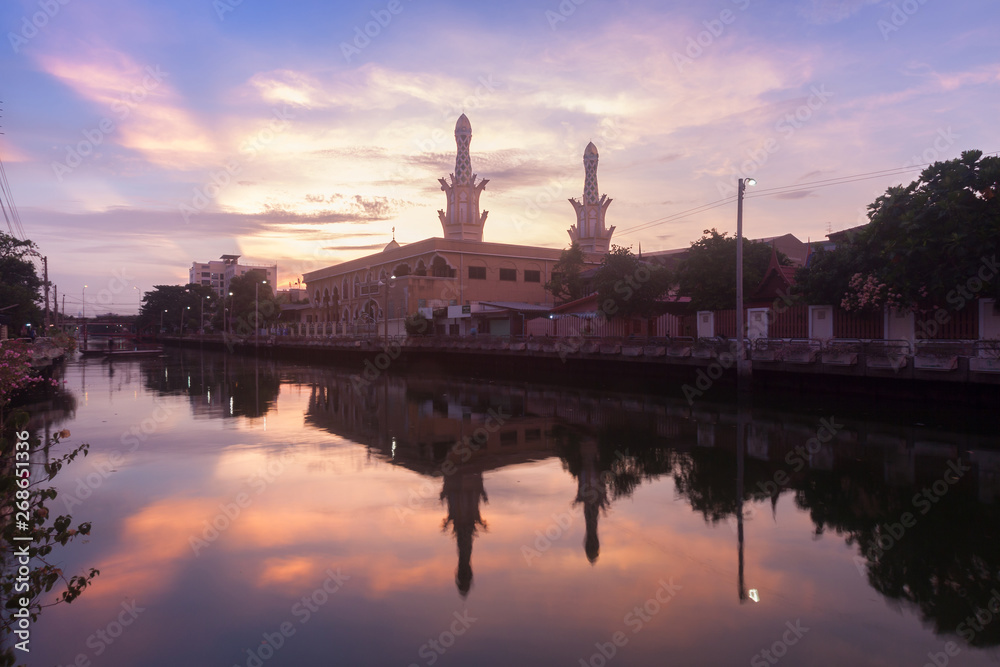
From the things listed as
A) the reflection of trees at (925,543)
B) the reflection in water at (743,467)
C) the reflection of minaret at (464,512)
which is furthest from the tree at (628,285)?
the reflection of minaret at (464,512)

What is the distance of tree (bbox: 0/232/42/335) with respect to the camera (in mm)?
35219

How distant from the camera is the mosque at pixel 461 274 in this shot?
47.4 meters

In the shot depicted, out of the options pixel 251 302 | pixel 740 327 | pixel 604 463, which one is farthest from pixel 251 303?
pixel 604 463

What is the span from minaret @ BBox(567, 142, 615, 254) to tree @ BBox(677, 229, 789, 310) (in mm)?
33995

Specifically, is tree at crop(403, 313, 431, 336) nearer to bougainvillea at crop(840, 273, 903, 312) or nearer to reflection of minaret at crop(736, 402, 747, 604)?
reflection of minaret at crop(736, 402, 747, 604)

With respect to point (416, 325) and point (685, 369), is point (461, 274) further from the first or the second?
point (685, 369)

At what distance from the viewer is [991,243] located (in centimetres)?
1628

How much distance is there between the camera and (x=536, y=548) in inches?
297

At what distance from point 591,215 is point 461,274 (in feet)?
54.8

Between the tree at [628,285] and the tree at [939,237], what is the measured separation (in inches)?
418

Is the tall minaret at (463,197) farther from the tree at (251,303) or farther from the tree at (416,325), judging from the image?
the tree at (251,303)

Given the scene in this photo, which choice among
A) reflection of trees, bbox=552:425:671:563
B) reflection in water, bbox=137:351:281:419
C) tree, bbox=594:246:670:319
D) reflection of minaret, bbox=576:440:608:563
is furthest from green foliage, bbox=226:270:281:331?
reflection of minaret, bbox=576:440:608:563

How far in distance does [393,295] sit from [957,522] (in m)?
47.9

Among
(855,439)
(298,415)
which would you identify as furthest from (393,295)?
(855,439)
